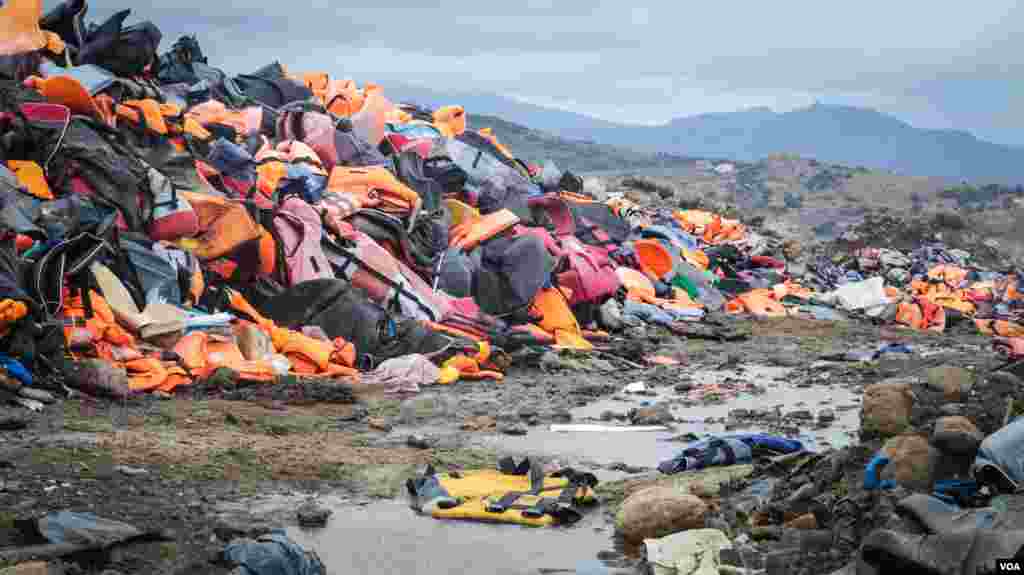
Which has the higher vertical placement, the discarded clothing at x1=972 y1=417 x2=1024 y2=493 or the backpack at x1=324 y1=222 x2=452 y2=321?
the discarded clothing at x1=972 y1=417 x2=1024 y2=493

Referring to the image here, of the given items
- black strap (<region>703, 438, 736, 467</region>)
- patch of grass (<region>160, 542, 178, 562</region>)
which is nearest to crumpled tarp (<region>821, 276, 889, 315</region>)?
black strap (<region>703, 438, 736, 467</region>)

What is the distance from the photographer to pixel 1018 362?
5.77m

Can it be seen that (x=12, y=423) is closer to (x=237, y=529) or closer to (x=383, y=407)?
(x=237, y=529)

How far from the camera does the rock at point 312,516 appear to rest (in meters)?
4.64

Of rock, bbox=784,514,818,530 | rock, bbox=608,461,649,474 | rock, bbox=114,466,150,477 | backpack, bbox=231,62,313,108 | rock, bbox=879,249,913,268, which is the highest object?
backpack, bbox=231,62,313,108

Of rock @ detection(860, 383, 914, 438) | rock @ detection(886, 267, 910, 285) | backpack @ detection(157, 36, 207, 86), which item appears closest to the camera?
rock @ detection(860, 383, 914, 438)

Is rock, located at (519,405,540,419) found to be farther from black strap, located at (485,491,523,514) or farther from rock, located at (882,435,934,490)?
rock, located at (882,435,934,490)

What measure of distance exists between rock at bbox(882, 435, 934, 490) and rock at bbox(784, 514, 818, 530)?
329mm

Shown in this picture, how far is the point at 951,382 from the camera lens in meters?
5.46

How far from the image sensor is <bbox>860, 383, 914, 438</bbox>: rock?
16.2ft

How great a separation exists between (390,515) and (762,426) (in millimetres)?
3017

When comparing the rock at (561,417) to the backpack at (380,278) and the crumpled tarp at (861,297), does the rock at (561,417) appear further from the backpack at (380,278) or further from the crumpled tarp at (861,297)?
the crumpled tarp at (861,297)

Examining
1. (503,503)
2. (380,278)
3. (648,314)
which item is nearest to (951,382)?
(503,503)

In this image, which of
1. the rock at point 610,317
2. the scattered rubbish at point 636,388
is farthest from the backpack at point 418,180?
the scattered rubbish at point 636,388
